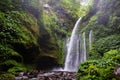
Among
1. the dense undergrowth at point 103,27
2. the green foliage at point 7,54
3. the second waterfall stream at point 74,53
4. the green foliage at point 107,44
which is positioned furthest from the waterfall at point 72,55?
the green foliage at point 7,54

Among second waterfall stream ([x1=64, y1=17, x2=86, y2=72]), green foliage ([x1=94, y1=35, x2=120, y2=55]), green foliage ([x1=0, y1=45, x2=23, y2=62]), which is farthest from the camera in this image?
second waterfall stream ([x1=64, y1=17, x2=86, y2=72])

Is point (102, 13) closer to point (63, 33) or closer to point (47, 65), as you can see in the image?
point (63, 33)

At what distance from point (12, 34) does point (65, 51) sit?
8633mm

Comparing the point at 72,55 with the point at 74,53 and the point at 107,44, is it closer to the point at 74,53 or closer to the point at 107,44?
the point at 74,53

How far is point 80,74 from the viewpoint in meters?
7.81

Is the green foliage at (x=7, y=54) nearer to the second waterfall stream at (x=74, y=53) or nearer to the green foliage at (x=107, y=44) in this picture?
the second waterfall stream at (x=74, y=53)

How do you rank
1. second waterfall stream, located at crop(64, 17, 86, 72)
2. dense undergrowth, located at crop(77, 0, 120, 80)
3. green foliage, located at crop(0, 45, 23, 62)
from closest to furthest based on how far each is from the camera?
green foliage, located at crop(0, 45, 23, 62), dense undergrowth, located at crop(77, 0, 120, 80), second waterfall stream, located at crop(64, 17, 86, 72)

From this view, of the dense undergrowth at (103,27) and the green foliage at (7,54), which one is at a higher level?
the dense undergrowth at (103,27)

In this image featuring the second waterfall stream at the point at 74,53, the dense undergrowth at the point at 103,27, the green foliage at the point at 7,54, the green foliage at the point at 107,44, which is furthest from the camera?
the second waterfall stream at the point at 74,53

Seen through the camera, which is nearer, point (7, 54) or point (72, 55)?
point (7, 54)

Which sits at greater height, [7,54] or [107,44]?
[107,44]

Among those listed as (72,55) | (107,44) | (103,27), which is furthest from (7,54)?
(103,27)

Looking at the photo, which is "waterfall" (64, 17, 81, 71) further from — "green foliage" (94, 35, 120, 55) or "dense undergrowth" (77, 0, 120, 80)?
"green foliage" (94, 35, 120, 55)

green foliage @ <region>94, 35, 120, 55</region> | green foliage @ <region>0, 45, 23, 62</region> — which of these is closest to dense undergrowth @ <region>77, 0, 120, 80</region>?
green foliage @ <region>94, 35, 120, 55</region>
